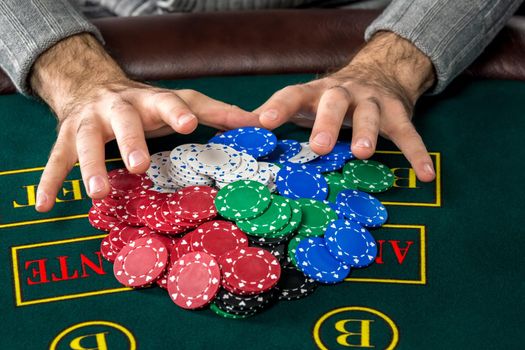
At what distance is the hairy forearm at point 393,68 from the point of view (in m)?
1.86

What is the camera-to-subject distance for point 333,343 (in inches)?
47.1

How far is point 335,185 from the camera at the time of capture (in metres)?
1.61

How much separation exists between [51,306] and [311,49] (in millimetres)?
1136

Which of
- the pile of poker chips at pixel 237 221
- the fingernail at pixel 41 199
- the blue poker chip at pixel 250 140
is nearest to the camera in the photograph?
the pile of poker chips at pixel 237 221

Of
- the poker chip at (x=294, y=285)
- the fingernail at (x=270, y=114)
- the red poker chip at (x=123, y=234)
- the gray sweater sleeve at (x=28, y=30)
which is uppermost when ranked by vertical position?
the gray sweater sleeve at (x=28, y=30)

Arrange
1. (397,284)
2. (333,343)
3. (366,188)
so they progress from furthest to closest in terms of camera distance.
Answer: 1. (366,188)
2. (397,284)
3. (333,343)

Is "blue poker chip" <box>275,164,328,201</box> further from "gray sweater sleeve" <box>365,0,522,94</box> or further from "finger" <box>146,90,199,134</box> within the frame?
"gray sweater sleeve" <box>365,0,522,94</box>

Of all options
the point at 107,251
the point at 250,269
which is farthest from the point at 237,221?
the point at 107,251

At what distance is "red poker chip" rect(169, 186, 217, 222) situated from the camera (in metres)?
1.45

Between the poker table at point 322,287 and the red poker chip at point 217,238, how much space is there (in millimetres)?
142

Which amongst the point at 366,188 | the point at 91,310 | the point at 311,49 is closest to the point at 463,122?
the point at 366,188

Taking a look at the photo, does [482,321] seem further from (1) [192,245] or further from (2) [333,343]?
(1) [192,245]

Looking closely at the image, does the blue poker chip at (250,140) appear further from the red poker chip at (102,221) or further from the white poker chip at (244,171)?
the red poker chip at (102,221)

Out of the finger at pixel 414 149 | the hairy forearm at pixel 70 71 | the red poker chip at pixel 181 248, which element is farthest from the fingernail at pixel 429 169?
the hairy forearm at pixel 70 71
